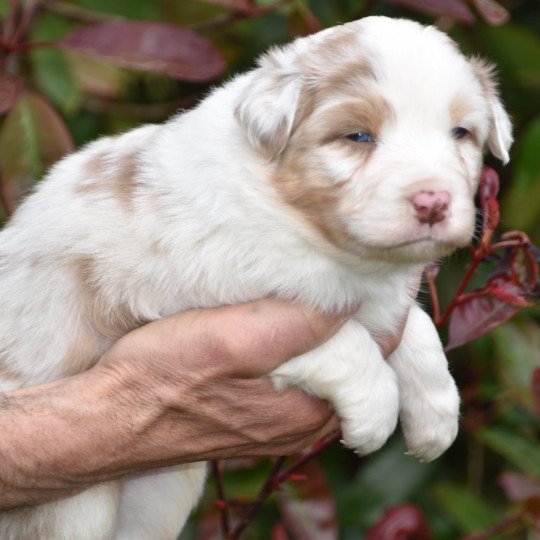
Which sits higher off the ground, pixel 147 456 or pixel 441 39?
pixel 441 39

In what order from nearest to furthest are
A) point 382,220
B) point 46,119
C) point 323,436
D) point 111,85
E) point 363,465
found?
point 382,220 < point 323,436 < point 46,119 < point 111,85 < point 363,465

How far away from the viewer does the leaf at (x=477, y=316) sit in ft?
11.1

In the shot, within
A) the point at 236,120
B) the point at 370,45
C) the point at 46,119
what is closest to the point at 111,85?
the point at 46,119

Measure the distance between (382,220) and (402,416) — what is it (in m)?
0.82

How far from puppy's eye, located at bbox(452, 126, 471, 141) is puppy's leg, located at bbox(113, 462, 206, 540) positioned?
1.27 m

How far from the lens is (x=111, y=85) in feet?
14.5

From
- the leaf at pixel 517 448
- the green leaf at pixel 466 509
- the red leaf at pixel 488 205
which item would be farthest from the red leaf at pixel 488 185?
the green leaf at pixel 466 509

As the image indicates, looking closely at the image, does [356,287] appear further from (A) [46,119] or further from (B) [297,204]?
(A) [46,119]

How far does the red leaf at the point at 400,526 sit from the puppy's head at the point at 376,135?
856 millimetres

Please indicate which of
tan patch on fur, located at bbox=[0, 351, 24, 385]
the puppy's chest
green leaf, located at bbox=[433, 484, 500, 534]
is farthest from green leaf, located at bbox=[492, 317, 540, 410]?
tan patch on fur, located at bbox=[0, 351, 24, 385]

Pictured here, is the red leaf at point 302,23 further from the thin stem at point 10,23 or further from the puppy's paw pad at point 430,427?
the puppy's paw pad at point 430,427

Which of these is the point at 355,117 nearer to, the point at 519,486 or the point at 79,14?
the point at 79,14

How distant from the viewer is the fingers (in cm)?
332

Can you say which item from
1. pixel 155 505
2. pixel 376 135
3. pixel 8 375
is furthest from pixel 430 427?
pixel 8 375
